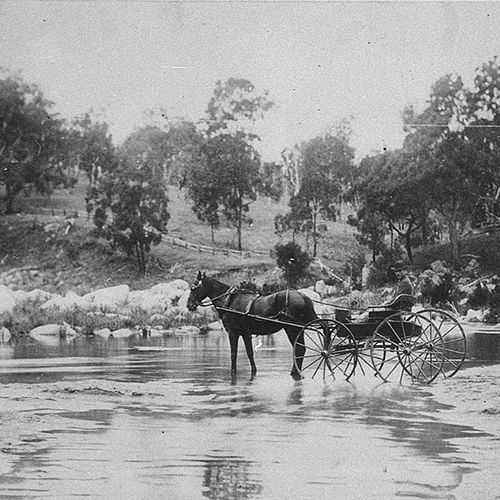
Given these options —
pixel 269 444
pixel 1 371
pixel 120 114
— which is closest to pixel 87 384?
pixel 1 371

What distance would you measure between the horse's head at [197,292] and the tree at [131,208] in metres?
1.21

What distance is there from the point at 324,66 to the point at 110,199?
3483 millimetres

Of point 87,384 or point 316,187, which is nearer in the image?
point 87,384

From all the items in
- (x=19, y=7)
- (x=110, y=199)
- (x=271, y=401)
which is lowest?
(x=271, y=401)

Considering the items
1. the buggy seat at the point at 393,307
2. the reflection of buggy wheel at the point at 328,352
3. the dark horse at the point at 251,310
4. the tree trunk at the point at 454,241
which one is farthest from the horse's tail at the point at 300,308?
the tree trunk at the point at 454,241

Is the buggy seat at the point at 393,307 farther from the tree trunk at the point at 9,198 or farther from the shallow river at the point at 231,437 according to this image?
the tree trunk at the point at 9,198

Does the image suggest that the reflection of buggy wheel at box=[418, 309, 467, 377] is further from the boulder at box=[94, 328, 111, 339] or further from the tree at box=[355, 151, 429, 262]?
the boulder at box=[94, 328, 111, 339]

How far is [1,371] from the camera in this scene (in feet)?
30.5

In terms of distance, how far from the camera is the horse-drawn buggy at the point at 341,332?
895cm

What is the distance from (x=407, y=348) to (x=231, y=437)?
2968 millimetres

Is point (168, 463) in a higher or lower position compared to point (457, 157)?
lower

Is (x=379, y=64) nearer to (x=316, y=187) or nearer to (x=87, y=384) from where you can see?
(x=316, y=187)

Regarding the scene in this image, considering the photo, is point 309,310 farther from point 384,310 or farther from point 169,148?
point 169,148

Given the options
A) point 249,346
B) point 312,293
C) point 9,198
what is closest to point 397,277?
point 312,293
